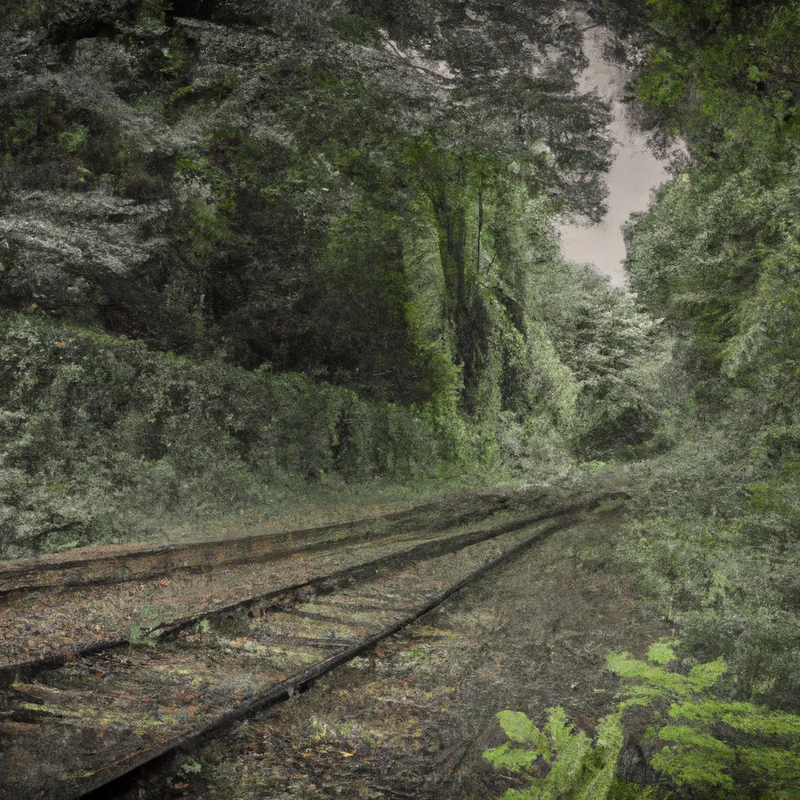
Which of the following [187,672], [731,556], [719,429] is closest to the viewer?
[187,672]

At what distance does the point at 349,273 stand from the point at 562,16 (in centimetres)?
650

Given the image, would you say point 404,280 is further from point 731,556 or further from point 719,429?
point 731,556

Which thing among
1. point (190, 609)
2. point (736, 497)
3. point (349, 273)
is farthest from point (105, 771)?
point (349, 273)

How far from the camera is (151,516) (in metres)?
10.9

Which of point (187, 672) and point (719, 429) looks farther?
point (719, 429)

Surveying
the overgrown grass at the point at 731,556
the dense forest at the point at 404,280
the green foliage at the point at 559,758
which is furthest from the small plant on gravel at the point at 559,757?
the overgrown grass at the point at 731,556

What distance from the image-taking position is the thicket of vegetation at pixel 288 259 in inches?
410

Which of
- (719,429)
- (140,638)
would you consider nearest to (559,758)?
(140,638)

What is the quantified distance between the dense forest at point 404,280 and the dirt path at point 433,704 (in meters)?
0.54

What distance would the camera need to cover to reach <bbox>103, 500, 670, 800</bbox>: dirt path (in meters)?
3.84

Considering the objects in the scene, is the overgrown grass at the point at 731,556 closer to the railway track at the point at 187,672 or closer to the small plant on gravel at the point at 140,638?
the railway track at the point at 187,672

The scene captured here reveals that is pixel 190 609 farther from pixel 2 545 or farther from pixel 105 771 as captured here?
pixel 2 545

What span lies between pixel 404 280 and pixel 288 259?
8.57ft

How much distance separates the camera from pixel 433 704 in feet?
15.9
